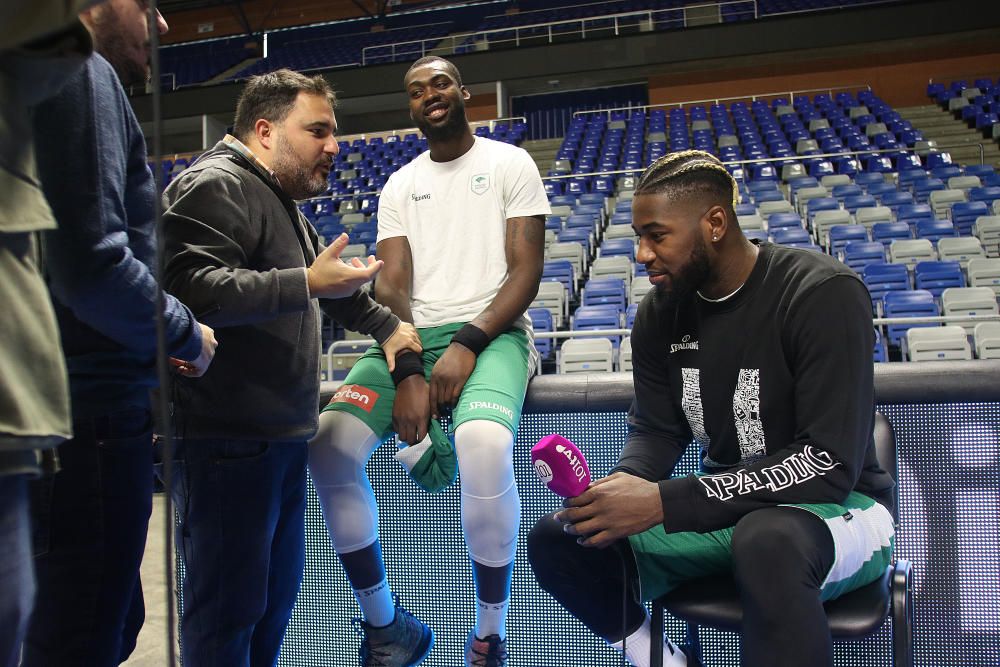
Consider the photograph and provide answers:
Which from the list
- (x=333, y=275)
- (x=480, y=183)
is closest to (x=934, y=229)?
(x=480, y=183)

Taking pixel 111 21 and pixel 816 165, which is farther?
pixel 816 165

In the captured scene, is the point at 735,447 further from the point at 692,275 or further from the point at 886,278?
the point at 886,278

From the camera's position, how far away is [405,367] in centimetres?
217

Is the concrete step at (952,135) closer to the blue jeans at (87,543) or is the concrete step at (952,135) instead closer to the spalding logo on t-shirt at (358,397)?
the spalding logo on t-shirt at (358,397)

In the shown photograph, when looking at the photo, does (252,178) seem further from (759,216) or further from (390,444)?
(759,216)

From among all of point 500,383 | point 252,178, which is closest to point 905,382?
point 500,383

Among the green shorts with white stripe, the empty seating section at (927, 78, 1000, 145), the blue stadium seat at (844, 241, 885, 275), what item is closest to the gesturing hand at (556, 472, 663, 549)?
the green shorts with white stripe

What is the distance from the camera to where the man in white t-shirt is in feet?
6.65

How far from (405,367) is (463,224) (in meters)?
0.50

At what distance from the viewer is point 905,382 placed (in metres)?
2.13

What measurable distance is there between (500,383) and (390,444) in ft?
1.84

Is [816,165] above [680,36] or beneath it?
beneath

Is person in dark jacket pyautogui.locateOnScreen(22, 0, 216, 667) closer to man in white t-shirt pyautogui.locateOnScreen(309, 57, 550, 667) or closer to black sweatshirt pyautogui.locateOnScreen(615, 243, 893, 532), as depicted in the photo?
man in white t-shirt pyautogui.locateOnScreen(309, 57, 550, 667)

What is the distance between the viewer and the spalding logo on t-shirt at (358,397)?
2172 mm
